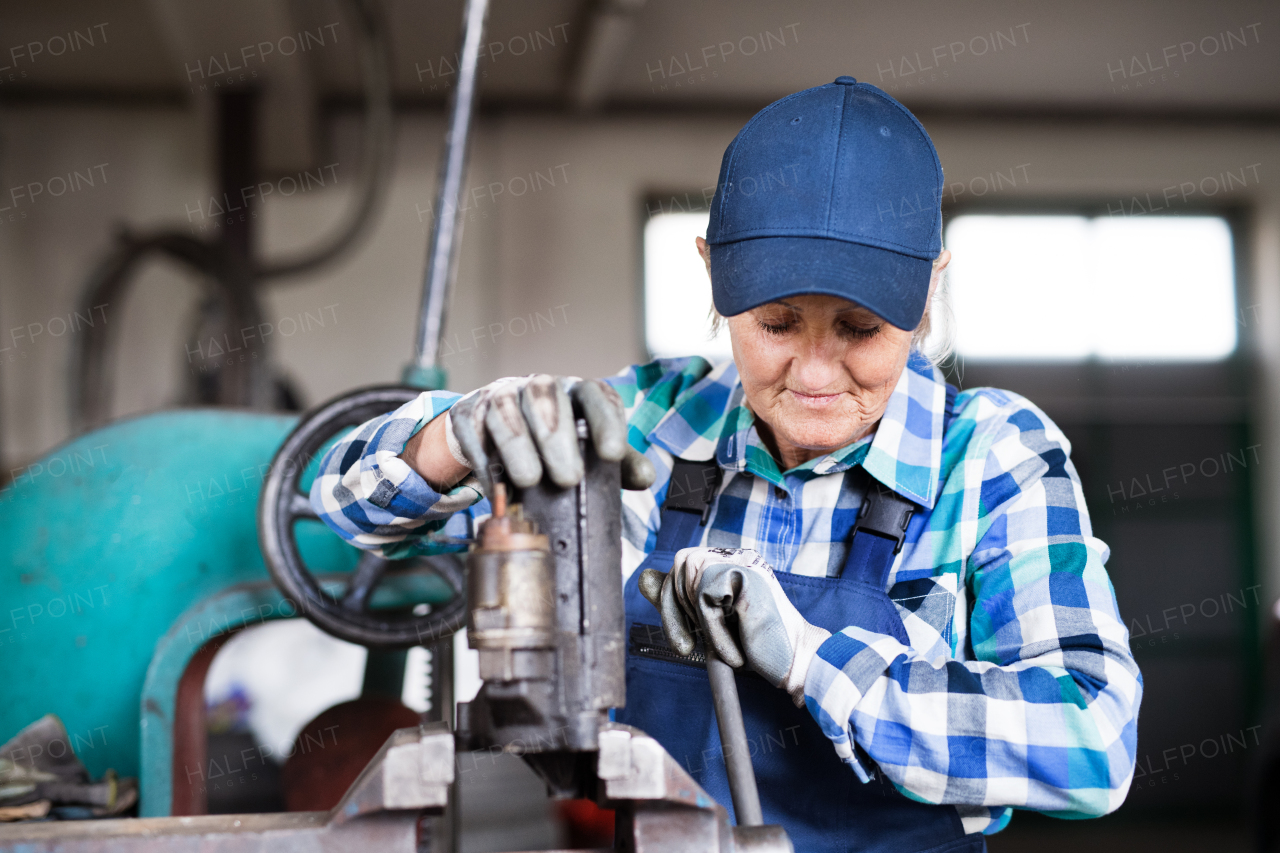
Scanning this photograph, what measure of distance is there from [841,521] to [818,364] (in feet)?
0.66

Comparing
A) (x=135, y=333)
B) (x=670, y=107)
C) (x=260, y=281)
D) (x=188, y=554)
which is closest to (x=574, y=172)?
(x=670, y=107)

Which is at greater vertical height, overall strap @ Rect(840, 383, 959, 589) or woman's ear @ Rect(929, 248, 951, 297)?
woman's ear @ Rect(929, 248, 951, 297)

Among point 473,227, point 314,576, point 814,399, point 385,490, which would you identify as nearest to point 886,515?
point 814,399

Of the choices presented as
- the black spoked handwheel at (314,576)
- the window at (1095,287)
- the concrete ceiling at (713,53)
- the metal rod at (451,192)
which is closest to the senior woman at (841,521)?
the black spoked handwheel at (314,576)

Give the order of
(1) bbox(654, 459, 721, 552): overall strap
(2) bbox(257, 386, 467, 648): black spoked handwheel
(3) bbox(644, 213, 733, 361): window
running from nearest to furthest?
(1) bbox(654, 459, 721, 552): overall strap < (2) bbox(257, 386, 467, 648): black spoked handwheel < (3) bbox(644, 213, 733, 361): window

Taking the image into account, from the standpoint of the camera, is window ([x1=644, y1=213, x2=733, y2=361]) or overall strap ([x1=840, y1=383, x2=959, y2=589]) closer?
overall strap ([x1=840, y1=383, x2=959, y2=589])

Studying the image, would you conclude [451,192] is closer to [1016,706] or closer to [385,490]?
[385,490]

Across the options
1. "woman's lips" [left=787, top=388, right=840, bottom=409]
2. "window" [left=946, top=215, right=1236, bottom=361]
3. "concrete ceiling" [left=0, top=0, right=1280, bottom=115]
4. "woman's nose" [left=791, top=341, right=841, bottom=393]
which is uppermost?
"concrete ceiling" [left=0, top=0, right=1280, bottom=115]

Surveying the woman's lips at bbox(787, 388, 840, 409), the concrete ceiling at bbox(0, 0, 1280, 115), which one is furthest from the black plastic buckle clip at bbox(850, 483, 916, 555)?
the concrete ceiling at bbox(0, 0, 1280, 115)

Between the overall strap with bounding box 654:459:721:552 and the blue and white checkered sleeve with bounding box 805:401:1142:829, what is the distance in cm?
27

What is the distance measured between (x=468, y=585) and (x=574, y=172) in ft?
14.1

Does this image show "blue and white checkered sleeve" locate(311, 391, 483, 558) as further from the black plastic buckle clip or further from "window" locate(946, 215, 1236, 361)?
"window" locate(946, 215, 1236, 361)

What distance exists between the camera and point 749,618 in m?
0.94

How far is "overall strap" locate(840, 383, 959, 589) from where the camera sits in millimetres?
1093
